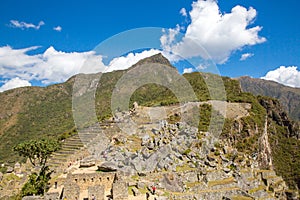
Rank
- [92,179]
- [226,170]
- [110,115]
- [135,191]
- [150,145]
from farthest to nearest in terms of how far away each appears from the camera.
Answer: [110,115] → [150,145] → [226,170] → [92,179] → [135,191]

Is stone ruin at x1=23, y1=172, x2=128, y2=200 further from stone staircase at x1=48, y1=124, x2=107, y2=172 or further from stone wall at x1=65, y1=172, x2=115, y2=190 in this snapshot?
stone staircase at x1=48, y1=124, x2=107, y2=172

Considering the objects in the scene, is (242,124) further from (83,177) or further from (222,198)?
(83,177)

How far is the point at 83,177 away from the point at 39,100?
85422 millimetres

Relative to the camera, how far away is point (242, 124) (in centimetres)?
4538

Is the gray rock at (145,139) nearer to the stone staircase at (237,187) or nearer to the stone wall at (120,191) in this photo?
the stone staircase at (237,187)

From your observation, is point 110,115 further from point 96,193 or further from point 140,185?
point 96,193

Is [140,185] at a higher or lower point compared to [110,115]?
lower

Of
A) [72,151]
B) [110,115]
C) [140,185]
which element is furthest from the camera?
[110,115]

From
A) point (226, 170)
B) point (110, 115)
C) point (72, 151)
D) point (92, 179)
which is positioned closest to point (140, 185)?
point (92, 179)


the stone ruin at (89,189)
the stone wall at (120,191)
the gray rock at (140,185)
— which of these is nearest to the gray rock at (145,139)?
the stone ruin at (89,189)

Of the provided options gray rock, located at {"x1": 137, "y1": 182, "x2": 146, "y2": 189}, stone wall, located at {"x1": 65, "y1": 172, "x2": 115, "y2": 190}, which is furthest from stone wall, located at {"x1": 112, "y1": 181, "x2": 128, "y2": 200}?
stone wall, located at {"x1": 65, "y1": 172, "x2": 115, "y2": 190}

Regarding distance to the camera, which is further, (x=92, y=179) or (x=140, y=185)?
(x=92, y=179)

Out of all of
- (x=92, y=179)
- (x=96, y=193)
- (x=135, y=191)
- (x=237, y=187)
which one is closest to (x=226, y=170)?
(x=237, y=187)

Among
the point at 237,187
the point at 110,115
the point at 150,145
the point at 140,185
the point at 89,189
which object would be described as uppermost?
the point at 110,115
